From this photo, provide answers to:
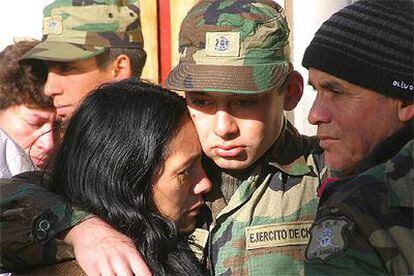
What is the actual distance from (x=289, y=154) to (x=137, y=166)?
0.55m

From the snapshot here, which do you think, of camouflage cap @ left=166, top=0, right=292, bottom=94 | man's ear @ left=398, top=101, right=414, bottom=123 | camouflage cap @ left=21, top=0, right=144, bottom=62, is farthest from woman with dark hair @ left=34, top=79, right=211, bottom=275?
camouflage cap @ left=21, top=0, right=144, bottom=62

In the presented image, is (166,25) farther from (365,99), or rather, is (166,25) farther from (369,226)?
(369,226)

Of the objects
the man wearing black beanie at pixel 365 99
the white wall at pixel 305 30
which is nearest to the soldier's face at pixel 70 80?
Answer: the white wall at pixel 305 30

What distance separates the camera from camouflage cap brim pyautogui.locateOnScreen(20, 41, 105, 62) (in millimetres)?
3379

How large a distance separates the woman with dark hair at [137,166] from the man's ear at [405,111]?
0.59 meters

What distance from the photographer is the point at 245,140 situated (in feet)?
7.83

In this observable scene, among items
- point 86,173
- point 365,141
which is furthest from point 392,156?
point 86,173

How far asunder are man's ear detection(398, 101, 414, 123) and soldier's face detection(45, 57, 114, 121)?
1.62 meters

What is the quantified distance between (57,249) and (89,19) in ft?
5.11

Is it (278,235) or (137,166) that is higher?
(137,166)

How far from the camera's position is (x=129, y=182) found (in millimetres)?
2207

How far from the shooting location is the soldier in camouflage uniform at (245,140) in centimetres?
237

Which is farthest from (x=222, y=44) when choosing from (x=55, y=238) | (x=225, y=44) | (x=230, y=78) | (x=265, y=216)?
(x=55, y=238)

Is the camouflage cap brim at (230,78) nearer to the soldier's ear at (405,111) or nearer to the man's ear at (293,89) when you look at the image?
the man's ear at (293,89)
